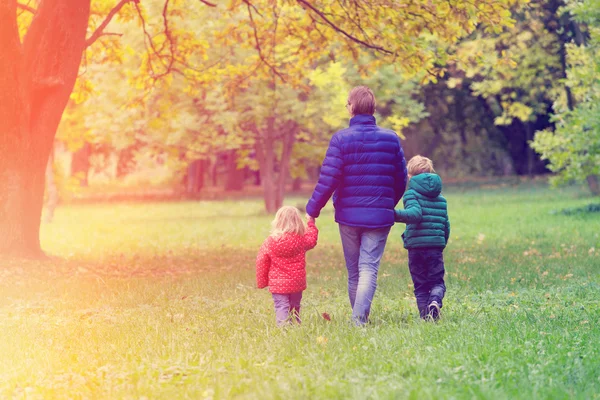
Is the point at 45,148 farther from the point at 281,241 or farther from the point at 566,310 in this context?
the point at 566,310

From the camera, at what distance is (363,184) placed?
693 cm

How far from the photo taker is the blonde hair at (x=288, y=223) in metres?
7.05

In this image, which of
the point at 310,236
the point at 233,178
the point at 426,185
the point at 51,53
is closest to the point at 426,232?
the point at 426,185

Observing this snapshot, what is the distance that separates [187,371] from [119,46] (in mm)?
11871

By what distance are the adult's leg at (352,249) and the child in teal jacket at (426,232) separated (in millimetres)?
526

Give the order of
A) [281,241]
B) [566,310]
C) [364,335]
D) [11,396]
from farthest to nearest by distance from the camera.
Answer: [566,310] < [281,241] < [364,335] < [11,396]

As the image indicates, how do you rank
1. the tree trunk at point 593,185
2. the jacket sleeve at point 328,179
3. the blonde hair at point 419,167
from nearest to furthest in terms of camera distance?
the jacket sleeve at point 328,179 → the blonde hair at point 419,167 → the tree trunk at point 593,185

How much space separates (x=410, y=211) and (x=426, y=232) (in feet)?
1.05

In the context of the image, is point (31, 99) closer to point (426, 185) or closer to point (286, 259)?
point (286, 259)

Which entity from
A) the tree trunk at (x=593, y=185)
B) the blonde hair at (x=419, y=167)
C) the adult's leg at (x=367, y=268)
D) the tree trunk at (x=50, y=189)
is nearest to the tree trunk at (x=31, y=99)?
the blonde hair at (x=419, y=167)

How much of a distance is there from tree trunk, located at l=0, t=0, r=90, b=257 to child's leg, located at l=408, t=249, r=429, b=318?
299 inches

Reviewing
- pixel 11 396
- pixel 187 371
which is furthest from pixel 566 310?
pixel 11 396

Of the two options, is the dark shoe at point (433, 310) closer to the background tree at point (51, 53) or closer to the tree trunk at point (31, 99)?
the background tree at point (51, 53)

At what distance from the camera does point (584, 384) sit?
504cm
